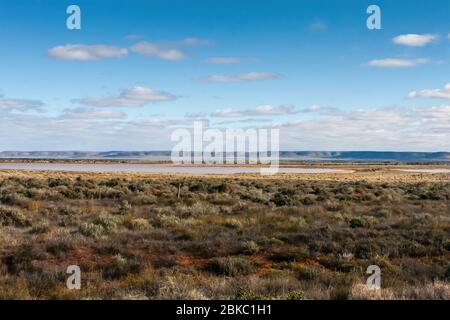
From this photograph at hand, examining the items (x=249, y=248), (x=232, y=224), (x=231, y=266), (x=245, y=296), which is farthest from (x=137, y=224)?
(x=245, y=296)

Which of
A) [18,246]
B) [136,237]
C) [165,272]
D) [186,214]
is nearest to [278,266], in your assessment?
[165,272]

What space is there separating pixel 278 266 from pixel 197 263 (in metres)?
1.93

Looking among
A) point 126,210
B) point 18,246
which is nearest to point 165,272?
point 18,246

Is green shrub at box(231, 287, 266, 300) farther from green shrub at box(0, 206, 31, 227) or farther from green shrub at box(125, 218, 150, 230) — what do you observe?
green shrub at box(0, 206, 31, 227)

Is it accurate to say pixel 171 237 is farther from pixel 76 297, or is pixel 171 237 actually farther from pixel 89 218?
pixel 76 297

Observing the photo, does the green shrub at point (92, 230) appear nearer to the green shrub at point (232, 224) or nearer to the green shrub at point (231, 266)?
the green shrub at point (232, 224)

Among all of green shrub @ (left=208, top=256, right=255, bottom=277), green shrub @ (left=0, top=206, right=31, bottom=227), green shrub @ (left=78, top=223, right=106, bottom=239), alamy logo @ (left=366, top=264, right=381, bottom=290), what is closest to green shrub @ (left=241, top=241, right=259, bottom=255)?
green shrub @ (left=208, top=256, right=255, bottom=277)

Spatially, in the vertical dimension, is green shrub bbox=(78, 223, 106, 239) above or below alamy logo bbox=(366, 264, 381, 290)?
above

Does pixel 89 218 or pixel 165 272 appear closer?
pixel 165 272

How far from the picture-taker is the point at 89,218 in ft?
59.4

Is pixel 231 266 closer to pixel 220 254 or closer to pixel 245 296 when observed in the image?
pixel 220 254
